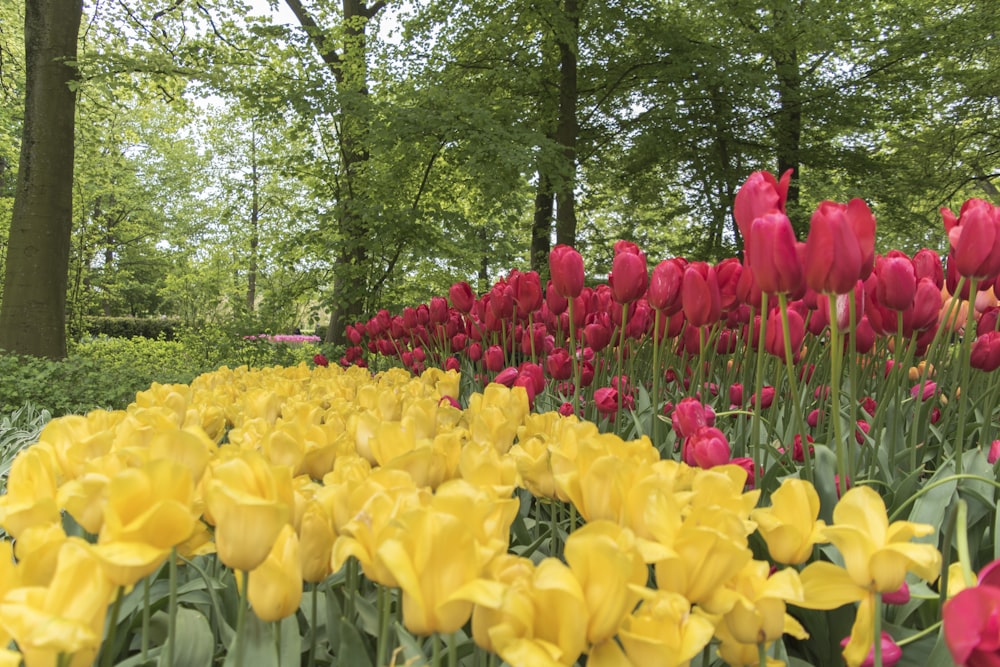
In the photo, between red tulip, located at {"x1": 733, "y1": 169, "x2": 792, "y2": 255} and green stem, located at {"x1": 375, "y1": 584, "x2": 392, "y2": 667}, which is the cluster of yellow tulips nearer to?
green stem, located at {"x1": 375, "y1": 584, "x2": 392, "y2": 667}

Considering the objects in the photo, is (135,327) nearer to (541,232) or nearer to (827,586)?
(541,232)

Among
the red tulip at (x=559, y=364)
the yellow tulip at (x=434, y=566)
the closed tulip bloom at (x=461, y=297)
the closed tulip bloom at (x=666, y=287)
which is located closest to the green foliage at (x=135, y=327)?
the closed tulip bloom at (x=461, y=297)

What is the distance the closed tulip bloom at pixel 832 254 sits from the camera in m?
1.01

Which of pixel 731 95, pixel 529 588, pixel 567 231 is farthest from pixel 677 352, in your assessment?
pixel 731 95

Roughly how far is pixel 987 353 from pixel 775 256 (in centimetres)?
108

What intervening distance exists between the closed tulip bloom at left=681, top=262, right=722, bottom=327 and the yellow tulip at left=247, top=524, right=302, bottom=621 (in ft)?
3.35

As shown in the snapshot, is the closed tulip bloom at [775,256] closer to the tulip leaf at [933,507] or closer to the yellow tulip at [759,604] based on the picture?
the tulip leaf at [933,507]

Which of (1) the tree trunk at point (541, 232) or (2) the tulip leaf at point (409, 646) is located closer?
(2) the tulip leaf at point (409, 646)

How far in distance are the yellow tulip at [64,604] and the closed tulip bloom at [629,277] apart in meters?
1.34

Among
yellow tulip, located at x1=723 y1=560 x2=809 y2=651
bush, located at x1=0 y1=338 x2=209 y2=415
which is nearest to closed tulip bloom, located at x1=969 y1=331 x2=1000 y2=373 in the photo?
yellow tulip, located at x1=723 y1=560 x2=809 y2=651

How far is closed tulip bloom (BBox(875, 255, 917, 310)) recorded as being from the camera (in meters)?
1.33

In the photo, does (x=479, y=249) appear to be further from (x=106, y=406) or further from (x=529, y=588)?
(x=529, y=588)

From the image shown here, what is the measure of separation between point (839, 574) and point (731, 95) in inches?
447

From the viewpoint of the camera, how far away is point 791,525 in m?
0.75
